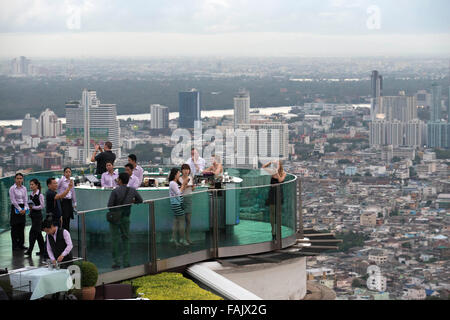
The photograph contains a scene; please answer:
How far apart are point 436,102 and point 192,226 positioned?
46.9 m

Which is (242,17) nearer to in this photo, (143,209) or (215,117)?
(215,117)

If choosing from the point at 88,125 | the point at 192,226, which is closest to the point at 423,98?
the point at 88,125

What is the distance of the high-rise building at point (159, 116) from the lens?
44.3 m

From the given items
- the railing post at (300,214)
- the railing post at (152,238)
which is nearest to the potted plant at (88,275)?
the railing post at (152,238)

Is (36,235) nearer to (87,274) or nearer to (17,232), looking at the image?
(17,232)

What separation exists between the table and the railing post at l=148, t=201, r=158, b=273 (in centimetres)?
193

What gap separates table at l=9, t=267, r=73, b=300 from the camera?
710 cm

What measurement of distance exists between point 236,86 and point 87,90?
31.0 ft

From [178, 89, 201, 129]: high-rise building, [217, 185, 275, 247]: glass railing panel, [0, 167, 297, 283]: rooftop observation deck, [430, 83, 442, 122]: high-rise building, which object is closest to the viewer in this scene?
[0, 167, 297, 283]: rooftop observation deck

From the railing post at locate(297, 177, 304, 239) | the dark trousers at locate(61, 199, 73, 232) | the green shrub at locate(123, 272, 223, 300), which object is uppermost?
the dark trousers at locate(61, 199, 73, 232)

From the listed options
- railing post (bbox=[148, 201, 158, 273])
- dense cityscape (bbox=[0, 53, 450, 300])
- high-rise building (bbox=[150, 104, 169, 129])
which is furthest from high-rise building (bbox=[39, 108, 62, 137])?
railing post (bbox=[148, 201, 158, 273])

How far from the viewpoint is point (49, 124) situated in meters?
45.4

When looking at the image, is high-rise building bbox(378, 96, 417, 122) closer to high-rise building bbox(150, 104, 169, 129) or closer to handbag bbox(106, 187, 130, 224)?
high-rise building bbox(150, 104, 169, 129)

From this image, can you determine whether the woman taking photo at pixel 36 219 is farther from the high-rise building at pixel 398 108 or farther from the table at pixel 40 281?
the high-rise building at pixel 398 108
